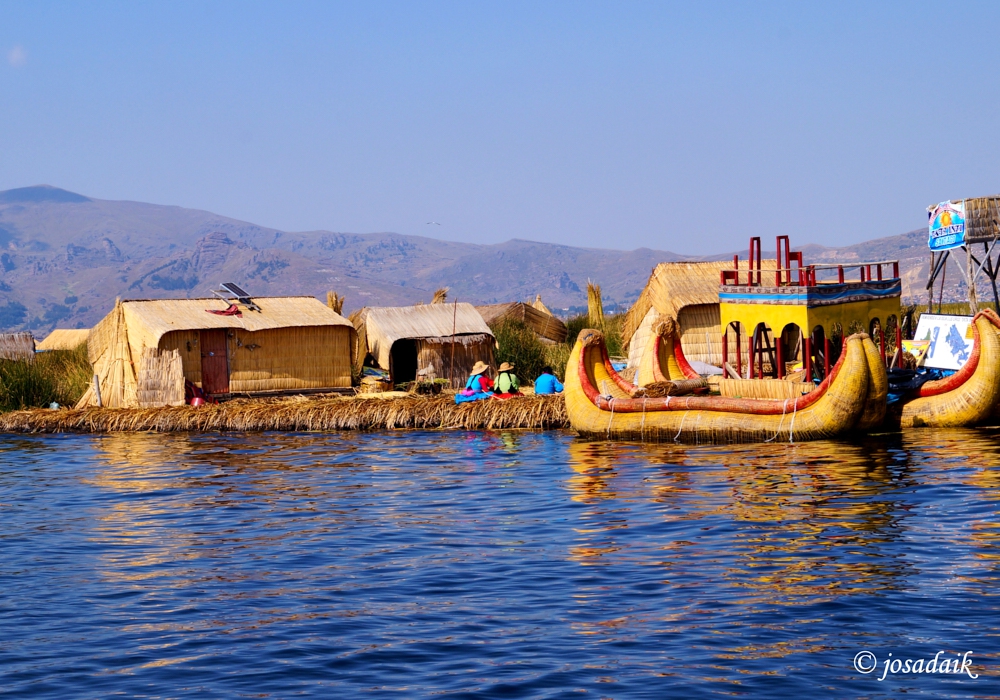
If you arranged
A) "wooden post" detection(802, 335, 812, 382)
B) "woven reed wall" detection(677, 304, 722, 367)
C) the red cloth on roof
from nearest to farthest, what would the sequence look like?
"wooden post" detection(802, 335, 812, 382) → "woven reed wall" detection(677, 304, 722, 367) → the red cloth on roof

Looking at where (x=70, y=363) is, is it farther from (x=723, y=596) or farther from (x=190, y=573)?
(x=723, y=596)

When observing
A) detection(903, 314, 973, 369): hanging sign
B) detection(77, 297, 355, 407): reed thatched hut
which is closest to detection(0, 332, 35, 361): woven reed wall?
detection(77, 297, 355, 407): reed thatched hut

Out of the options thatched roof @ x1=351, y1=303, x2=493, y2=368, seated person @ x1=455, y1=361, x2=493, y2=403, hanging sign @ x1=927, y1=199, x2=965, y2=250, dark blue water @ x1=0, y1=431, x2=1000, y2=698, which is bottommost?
dark blue water @ x1=0, y1=431, x2=1000, y2=698

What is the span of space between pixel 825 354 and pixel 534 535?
30.1ft

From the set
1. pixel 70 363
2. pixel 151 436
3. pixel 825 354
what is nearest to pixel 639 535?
pixel 825 354

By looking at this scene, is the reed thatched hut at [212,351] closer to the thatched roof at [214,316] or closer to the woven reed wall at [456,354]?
the thatched roof at [214,316]

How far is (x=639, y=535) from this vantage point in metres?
12.8

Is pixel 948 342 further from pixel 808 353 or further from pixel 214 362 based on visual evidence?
pixel 214 362

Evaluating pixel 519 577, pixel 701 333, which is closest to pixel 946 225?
pixel 701 333

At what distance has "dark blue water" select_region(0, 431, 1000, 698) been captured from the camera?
340 inches

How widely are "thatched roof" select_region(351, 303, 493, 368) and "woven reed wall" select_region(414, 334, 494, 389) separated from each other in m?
0.19

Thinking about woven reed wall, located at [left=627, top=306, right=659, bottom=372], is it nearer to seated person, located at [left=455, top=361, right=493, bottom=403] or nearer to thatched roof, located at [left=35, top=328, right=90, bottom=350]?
seated person, located at [left=455, top=361, right=493, bottom=403]

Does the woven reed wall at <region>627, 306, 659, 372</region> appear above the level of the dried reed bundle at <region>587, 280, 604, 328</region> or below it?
below

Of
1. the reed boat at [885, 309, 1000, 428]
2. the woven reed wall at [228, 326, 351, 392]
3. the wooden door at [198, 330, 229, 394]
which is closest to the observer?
the reed boat at [885, 309, 1000, 428]
